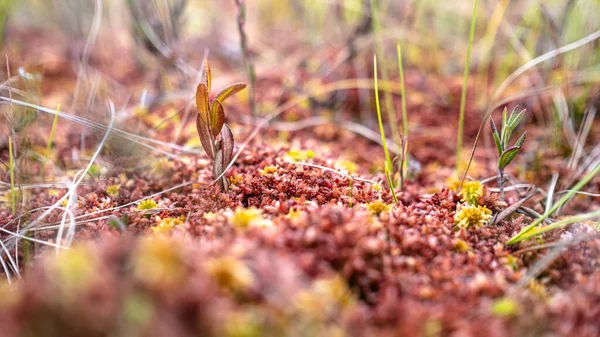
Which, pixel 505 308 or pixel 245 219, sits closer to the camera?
pixel 505 308

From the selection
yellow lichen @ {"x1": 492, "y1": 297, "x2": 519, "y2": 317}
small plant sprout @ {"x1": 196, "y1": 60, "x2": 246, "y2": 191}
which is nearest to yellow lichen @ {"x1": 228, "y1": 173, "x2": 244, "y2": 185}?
small plant sprout @ {"x1": 196, "y1": 60, "x2": 246, "y2": 191}

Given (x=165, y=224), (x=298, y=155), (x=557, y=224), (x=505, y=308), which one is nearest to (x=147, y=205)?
(x=165, y=224)

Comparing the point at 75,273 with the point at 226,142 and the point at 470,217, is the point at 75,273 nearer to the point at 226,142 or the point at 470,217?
the point at 226,142

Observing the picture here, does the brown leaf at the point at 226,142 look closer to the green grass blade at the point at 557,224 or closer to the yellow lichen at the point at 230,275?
the yellow lichen at the point at 230,275

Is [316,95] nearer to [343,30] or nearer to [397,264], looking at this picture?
[343,30]

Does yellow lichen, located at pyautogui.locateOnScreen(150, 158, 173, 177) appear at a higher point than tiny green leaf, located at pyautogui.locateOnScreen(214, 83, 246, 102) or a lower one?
lower

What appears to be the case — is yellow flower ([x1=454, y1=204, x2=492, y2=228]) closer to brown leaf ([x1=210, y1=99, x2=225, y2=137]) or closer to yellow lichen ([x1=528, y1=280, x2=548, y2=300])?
yellow lichen ([x1=528, y1=280, x2=548, y2=300])

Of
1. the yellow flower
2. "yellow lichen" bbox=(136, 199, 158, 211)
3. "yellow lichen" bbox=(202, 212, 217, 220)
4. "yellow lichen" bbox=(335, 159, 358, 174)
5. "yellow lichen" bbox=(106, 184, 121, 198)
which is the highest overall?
"yellow lichen" bbox=(106, 184, 121, 198)
